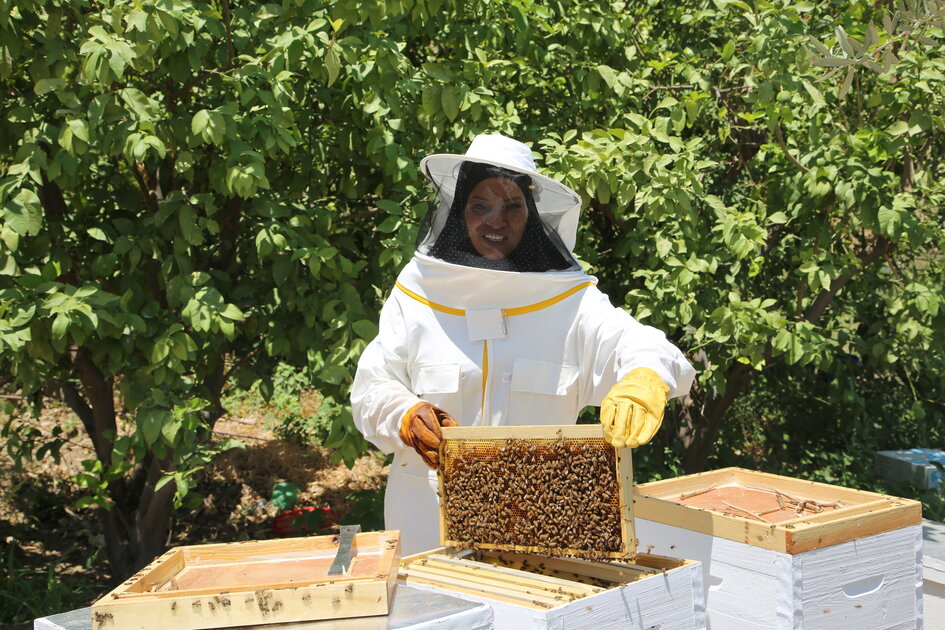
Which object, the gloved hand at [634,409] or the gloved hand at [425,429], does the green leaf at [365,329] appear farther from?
the gloved hand at [634,409]

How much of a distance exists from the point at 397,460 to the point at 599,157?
1.51 metres

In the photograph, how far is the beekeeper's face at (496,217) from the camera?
252 centimetres

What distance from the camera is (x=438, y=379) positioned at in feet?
8.00

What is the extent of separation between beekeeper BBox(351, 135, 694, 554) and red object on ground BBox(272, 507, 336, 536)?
1.90m

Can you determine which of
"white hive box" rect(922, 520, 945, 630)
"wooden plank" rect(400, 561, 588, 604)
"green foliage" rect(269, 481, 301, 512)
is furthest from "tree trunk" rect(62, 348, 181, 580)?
"white hive box" rect(922, 520, 945, 630)

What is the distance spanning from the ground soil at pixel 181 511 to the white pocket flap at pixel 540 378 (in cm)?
183

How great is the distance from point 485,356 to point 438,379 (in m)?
0.15

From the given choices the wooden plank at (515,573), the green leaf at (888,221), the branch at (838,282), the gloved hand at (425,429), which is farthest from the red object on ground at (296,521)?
the green leaf at (888,221)

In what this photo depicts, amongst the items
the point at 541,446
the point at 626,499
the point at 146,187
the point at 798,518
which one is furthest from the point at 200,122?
the point at 798,518

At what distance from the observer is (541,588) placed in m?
1.75

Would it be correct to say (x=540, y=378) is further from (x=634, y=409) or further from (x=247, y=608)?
(x=247, y=608)

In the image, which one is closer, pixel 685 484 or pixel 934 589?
pixel 685 484

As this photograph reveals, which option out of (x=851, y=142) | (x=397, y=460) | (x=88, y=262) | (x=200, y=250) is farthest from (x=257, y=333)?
(x=851, y=142)

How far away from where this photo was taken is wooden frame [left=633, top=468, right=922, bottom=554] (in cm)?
209
